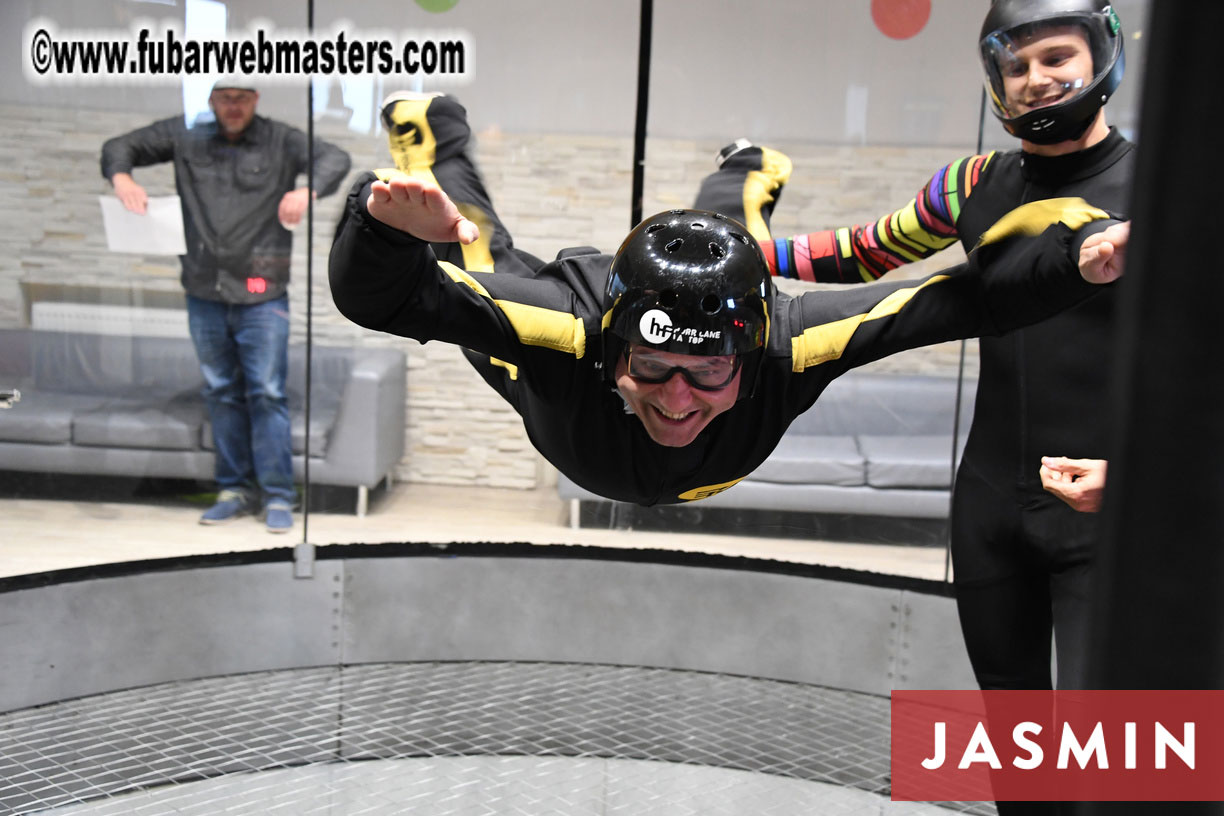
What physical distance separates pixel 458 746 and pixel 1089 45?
208 centimetres

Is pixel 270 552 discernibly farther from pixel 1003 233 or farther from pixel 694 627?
pixel 1003 233

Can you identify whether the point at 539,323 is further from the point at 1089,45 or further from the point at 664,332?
the point at 1089,45

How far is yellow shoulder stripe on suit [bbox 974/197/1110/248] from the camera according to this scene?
1.37 m

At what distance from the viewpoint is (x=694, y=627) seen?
3314 mm

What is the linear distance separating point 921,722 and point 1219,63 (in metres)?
3.04

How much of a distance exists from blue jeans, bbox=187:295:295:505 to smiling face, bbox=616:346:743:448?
208 cm

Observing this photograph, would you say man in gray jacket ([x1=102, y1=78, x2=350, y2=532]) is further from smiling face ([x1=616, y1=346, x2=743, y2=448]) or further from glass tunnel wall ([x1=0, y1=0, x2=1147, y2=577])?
smiling face ([x1=616, y1=346, x2=743, y2=448])

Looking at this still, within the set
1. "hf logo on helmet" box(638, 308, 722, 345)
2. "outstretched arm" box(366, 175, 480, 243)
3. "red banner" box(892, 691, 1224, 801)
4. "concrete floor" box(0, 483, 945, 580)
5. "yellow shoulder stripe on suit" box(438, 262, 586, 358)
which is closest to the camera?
"red banner" box(892, 691, 1224, 801)

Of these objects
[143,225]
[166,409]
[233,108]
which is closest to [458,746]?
[166,409]

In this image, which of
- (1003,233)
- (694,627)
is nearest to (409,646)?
(694,627)

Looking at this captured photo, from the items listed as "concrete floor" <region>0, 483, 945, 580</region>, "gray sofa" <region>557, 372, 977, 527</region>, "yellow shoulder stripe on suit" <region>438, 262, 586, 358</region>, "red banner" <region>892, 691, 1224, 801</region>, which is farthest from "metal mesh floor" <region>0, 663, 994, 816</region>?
"yellow shoulder stripe on suit" <region>438, 262, 586, 358</region>

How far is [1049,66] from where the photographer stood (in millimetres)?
1677

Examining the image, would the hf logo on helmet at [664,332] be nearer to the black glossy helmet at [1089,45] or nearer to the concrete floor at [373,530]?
the black glossy helmet at [1089,45]

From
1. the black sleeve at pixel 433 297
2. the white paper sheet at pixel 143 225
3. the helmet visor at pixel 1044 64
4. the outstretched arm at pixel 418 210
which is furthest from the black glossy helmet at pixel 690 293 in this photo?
the white paper sheet at pixel 143 225
